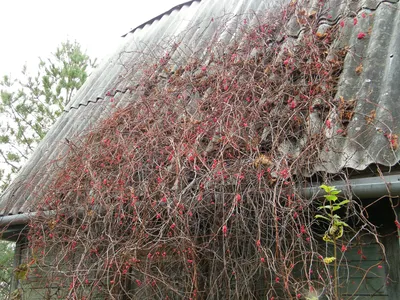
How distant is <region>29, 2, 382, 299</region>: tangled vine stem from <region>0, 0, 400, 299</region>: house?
1 cm

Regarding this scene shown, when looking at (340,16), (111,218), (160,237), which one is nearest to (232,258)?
(160,237)

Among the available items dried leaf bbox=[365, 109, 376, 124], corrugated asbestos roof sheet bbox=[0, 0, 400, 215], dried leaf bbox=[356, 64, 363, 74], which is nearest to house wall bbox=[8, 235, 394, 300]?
corrugated asbestos roof sheet bbox=[0, 0, 400, 215]

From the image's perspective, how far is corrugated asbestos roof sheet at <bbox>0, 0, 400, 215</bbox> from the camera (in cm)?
280

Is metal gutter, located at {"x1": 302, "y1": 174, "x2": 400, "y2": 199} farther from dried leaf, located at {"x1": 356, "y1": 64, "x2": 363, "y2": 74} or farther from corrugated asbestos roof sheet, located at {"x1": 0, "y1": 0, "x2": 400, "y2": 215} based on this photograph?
dried leaf, located at {"x1": 356, "y1": 64, "x2": 363, "y2": 74}

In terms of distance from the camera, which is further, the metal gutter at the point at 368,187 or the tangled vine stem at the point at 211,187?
the tangled vine stem at the point at 211,187

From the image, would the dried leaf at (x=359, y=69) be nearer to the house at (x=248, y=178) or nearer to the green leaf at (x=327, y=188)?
the house at (x=248, y=178)

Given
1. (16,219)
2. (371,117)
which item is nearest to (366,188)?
(371,117)

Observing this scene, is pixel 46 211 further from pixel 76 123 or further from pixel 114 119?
pixel 76 123

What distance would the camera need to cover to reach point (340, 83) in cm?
333

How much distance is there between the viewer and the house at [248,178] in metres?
2.74

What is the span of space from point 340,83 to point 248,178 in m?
1.04

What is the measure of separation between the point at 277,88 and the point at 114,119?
5.61 ft

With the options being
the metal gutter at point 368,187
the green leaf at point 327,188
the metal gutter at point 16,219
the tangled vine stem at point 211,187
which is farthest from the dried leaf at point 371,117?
the metal gutter at point 16,219

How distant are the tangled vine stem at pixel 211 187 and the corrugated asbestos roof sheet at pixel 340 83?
114 millimetres
